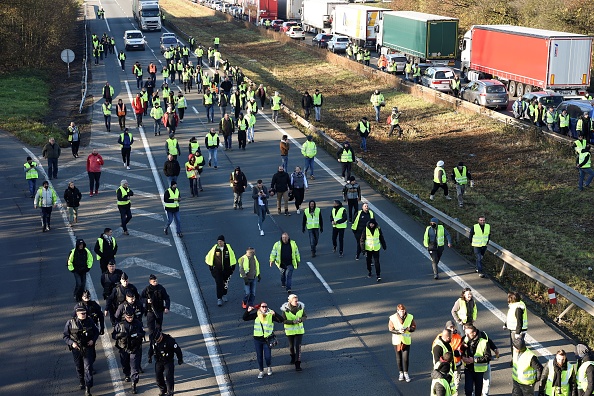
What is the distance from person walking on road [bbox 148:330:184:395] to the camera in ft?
43.4

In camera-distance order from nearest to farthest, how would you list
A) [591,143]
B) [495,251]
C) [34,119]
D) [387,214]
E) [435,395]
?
[435,395] → [495,251] → [387,214] → [591,143] → [34,119]

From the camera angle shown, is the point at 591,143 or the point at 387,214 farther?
the point at 591,143

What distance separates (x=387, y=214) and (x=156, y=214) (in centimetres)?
671

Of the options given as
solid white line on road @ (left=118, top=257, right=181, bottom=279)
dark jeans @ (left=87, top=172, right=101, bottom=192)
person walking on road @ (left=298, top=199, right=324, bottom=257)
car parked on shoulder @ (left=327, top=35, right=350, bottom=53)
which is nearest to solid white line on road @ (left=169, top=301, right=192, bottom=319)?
solid white line on road @ (left=118, top=257, right=181, bottom=279)

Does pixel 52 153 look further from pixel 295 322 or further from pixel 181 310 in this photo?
pixel 295 322

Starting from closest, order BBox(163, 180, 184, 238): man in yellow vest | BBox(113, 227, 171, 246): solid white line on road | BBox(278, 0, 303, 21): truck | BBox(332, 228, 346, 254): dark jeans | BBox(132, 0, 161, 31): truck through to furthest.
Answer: BBox(332, 228, 346, 254): dark jeans < BBox(163, 180, 184, 238): man in yellow vest < BBox(113, 227, 171, 246): solid white line on road < BBox(132, 0, 161, 31): truck < BBox(278, 0, 303, 21): truck

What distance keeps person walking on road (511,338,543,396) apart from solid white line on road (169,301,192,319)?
7101 millimetres

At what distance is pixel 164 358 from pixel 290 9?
9062cm

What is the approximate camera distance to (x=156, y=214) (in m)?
24.7

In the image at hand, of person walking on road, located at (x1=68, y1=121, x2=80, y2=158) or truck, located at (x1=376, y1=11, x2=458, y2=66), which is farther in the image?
truck, located at (x1=376, y1=11, x2=458, y2=66)

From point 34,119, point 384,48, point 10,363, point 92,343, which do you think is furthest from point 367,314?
point 384,48

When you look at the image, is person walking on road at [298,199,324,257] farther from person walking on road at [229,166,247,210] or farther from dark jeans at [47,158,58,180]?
dark jeans at [47,158,58,180]

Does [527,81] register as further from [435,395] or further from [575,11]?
[435,395]

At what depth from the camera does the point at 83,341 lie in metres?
13.7
